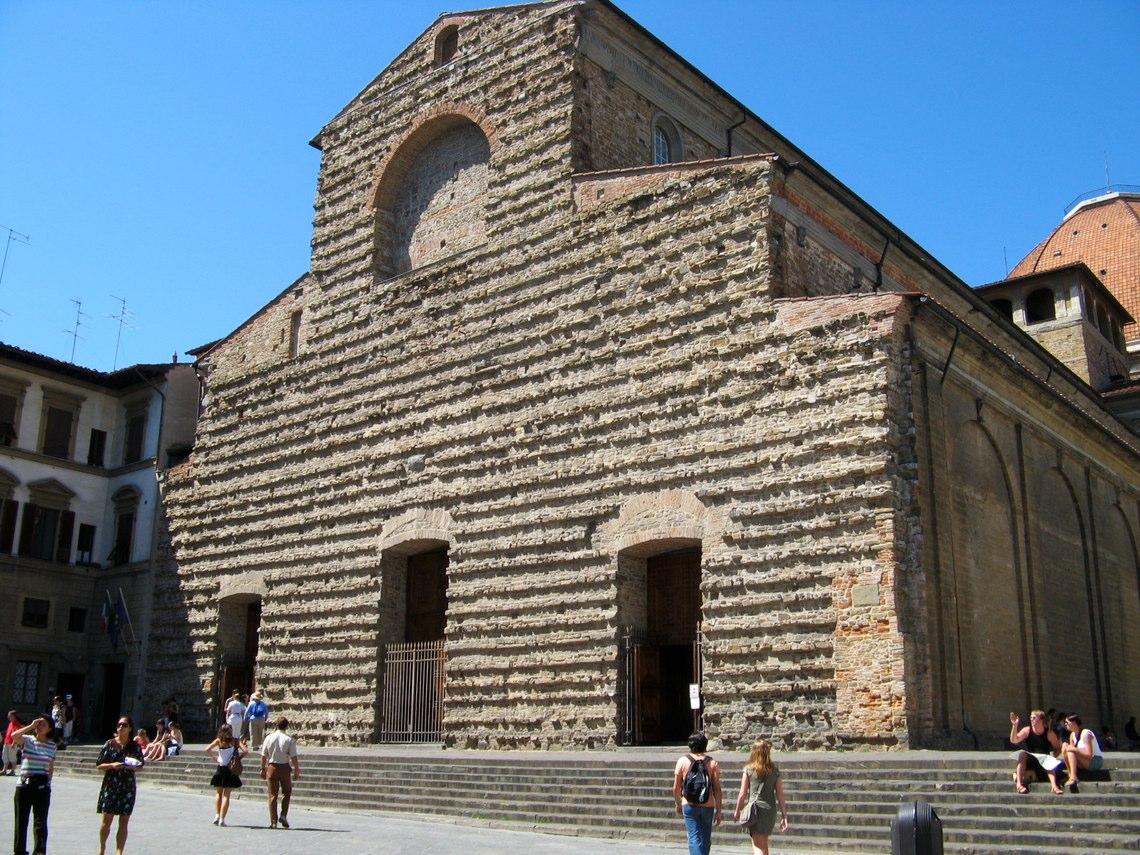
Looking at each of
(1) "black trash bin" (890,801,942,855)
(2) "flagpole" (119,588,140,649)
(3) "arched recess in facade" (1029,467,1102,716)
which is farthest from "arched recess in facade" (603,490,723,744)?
(2) "flagpole" (119,588,140,649)

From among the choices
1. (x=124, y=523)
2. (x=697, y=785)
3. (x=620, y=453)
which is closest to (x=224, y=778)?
(x=697, y=785)

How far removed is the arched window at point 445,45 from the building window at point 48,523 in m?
13.6

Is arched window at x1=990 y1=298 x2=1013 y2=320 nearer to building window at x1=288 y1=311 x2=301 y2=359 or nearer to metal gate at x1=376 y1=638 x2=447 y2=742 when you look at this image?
building window at x1=288 y1=311 x2=301 y2=359

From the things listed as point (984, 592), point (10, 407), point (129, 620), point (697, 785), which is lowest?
point (697, 785)

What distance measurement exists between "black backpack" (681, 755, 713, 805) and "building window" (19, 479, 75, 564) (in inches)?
873

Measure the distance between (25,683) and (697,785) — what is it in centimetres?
2177

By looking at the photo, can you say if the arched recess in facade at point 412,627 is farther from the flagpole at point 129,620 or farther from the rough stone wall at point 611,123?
the flagpole at point 129,620

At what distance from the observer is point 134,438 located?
92.4 feet

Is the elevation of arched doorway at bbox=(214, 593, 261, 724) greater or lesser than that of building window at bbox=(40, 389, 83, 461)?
lesser

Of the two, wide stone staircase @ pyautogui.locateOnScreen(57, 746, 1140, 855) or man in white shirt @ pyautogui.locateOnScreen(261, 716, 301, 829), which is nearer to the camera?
wide stone staircase @ pyautogui.locateOnScreen(57, 746, 1140, 855)

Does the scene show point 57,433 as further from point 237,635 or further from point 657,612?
point 657,612

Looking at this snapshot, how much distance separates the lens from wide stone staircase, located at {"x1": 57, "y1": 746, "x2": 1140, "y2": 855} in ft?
32.7

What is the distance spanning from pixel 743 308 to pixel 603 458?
116 inches

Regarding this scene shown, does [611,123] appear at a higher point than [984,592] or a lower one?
higher
